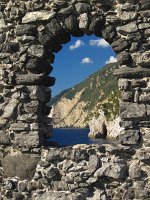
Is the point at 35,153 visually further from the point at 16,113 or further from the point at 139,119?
the point at 139,119

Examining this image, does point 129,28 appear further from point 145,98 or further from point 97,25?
point 145,98

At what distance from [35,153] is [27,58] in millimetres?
1910


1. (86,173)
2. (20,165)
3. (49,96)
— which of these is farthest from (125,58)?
(20,165)

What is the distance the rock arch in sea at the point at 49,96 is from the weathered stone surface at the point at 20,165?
2 centimetres

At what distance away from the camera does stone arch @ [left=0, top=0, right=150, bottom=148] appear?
7.71 meters

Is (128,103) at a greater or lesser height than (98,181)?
greater

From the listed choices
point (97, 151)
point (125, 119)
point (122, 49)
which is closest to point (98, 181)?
point (97, 151)

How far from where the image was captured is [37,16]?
27.4 feet

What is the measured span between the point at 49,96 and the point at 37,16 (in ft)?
5.44

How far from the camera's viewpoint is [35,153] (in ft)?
27.4

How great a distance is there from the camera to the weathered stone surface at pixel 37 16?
8.27 meters

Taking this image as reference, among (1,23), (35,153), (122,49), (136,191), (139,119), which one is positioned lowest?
(136,191)

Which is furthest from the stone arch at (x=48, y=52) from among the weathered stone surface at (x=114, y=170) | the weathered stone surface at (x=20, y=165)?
the weathered stone surface at (x=114, y=170)

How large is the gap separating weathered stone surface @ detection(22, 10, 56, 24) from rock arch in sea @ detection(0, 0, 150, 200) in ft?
0.07
